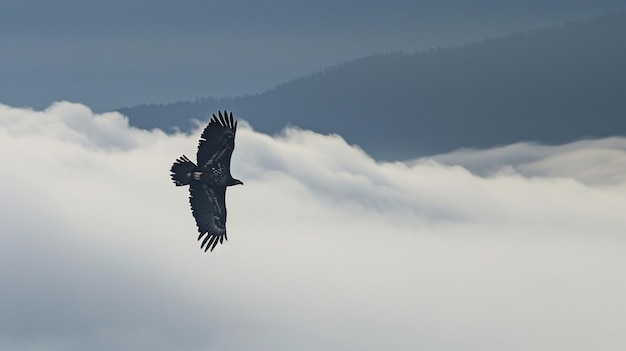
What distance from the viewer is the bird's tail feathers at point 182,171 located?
75812 mm

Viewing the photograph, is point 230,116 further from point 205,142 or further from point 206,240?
point 206,240

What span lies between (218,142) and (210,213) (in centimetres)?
793

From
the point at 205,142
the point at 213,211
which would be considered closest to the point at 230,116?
the point at 205,142

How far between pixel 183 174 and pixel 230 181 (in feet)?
15.1

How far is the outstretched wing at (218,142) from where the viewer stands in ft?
243

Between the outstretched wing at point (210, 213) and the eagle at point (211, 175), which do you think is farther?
the outstretched wing at point (210, 213)

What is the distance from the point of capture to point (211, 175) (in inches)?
3036

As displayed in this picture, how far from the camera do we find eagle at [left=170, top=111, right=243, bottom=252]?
74.8m

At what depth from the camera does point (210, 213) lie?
3189 inches

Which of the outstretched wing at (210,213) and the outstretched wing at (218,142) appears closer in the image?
the outstretched wing at (218,142)

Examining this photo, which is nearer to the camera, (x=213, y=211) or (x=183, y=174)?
(x=183, y=174)

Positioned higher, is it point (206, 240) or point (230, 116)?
point (230, 116)

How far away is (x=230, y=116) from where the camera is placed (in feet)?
241

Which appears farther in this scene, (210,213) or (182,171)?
(210,213)
